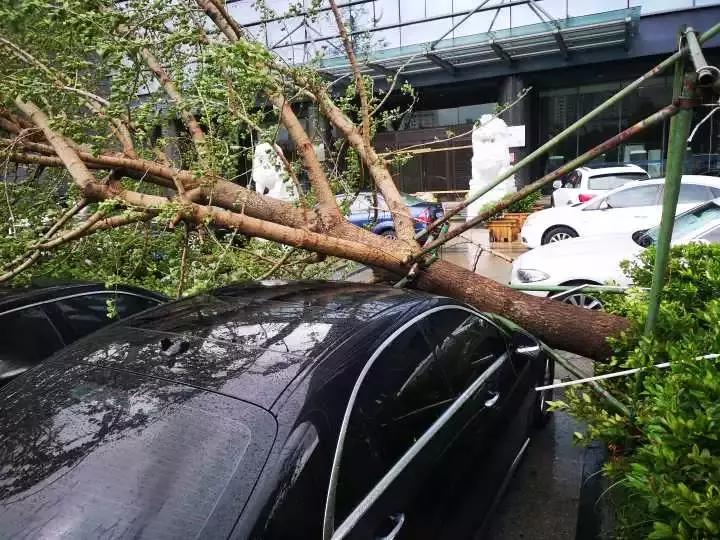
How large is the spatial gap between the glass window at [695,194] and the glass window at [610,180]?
3.31m

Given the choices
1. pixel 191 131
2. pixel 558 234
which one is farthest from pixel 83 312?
pixel 558 234

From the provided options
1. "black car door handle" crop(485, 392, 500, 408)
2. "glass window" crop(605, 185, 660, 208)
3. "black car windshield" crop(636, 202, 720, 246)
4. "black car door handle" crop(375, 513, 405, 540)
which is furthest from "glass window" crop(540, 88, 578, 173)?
A: "black car door handle" crop(375, 513, 405, 540)

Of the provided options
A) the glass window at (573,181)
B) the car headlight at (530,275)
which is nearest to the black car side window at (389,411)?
the car headlight at (530,275)

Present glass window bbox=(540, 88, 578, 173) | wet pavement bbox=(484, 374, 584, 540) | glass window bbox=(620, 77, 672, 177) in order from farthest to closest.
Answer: glass window bbox=(540, 88, 578, 173)
glass window bbox=(620, 77, 672, 177)
wet pavement bbox=(484, 374, 584, 540)

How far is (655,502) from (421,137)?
842 inches

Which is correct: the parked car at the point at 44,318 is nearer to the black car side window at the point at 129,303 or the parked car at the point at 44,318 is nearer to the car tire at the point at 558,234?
the black car side window at the point at 129,303

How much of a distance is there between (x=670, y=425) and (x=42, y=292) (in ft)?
12.5

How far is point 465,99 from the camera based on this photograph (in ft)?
74.9

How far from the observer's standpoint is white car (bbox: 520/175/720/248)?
945 centimetres

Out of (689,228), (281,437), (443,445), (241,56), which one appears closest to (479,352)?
(443,445)

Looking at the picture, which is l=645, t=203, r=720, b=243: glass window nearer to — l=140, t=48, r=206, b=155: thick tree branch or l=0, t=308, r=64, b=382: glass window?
l=140, t=48, r=206, b=155: thick tree branch

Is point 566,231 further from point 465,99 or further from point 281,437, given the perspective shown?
point 465,99

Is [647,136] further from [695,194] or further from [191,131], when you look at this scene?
[191,131]

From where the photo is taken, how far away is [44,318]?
146 inches
